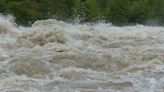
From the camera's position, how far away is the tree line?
990 inches

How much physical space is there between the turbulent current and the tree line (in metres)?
7.64

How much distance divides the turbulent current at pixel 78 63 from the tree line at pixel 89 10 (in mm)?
7635

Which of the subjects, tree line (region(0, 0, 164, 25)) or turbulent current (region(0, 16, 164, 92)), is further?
tree line (region(0, 0, 164, 25))

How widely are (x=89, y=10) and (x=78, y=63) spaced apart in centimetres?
1582

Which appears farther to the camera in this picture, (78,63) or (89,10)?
(89,10)

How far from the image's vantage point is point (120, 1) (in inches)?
1166

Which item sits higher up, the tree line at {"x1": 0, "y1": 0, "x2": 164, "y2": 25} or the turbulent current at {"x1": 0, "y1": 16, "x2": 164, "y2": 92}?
the turbulent current at {"x1": 0, "y1": 16, "x2": 164, "y2": 92}

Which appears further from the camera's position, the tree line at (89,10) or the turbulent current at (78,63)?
the tree line at (89,10)

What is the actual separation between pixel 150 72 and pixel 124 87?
147 centimetres

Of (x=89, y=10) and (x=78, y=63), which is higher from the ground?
(x=78, y=63)

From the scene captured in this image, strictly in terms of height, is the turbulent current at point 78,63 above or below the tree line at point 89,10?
above

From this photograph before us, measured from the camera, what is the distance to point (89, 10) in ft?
92.1

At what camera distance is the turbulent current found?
420 inches

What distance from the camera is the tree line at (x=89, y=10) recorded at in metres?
25.2
